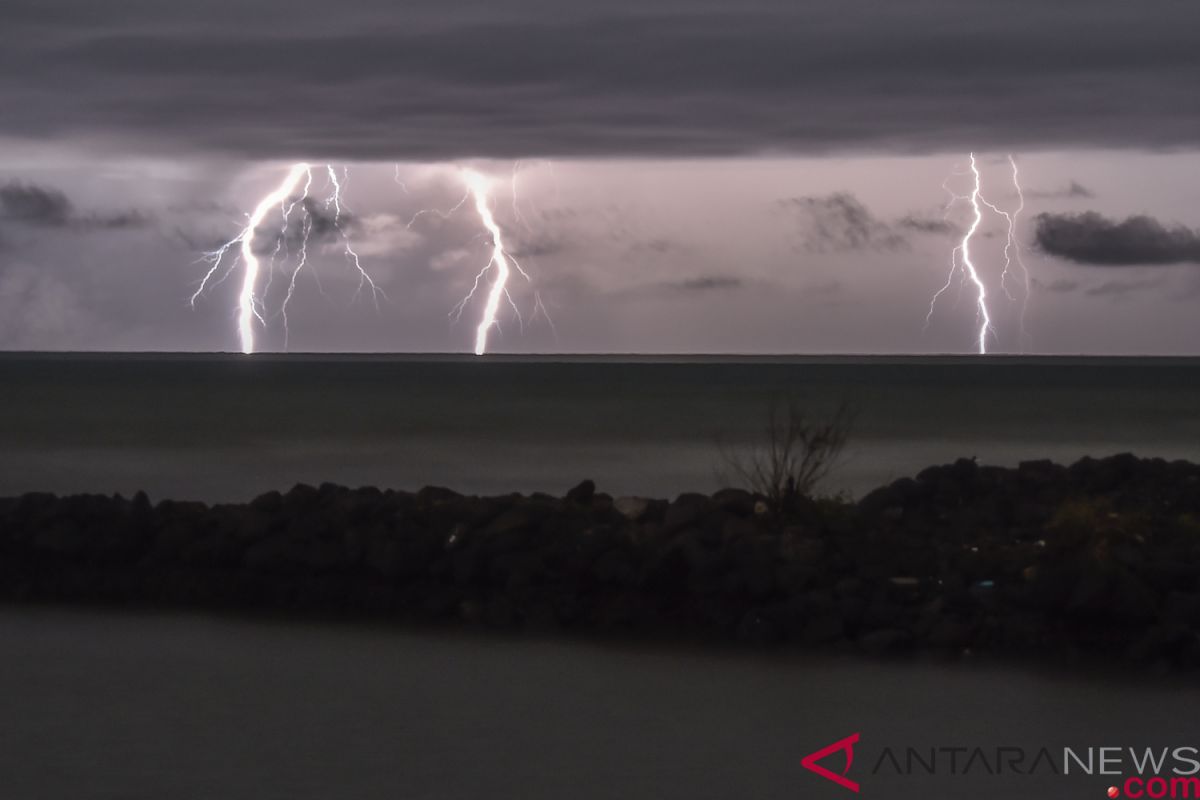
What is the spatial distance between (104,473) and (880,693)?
24132 mm

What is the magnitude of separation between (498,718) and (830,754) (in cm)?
216

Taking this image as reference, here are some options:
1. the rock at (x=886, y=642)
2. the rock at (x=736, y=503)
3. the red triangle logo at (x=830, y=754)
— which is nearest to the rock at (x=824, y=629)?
the rock at (x=886, y=642)

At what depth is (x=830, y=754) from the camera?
983 centimetres

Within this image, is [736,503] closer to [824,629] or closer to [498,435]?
[824,629]

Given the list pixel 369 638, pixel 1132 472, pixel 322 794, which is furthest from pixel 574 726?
pixel 1132 472

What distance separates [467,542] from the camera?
564 inches

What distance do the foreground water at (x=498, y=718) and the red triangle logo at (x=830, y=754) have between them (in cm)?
7

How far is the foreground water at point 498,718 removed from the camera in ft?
30.1

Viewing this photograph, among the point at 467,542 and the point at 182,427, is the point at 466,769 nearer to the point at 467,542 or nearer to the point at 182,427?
the point at 467,542

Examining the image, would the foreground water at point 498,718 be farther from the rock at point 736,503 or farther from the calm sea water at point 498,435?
the calm sea water at point 498,435

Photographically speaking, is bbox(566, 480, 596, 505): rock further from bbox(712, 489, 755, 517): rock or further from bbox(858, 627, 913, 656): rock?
bbox(858, 627, 913, 656): rock

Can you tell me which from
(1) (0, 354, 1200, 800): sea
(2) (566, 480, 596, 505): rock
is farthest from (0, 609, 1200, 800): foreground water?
(2) (566, 480, 596, 505): rock

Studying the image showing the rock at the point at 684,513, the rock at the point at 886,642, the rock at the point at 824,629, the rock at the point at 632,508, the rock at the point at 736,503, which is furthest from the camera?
the rock at the point at 632,508

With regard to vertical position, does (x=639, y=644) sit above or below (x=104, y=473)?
below
